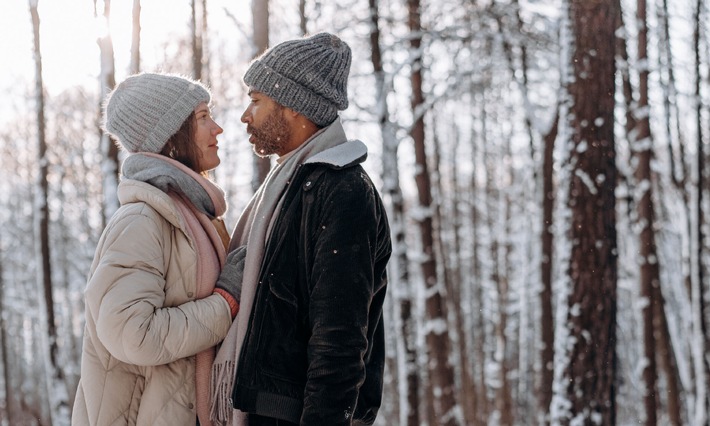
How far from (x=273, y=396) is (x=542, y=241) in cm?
1235

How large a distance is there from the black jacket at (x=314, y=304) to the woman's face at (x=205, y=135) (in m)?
0.52

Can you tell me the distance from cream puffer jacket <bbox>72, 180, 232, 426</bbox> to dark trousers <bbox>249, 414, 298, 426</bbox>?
0.29 metres

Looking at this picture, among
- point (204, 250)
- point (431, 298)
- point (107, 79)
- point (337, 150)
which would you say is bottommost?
point (431, 298)

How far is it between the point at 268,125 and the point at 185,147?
0.35 metres

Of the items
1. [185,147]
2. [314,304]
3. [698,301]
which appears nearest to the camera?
[314,304]

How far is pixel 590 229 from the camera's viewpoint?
6.32 meters

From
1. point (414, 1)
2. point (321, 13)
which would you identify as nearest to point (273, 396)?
point (414, 1)

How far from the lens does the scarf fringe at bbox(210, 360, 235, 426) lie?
2850 mm

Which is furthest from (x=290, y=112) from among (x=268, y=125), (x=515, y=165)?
(x=515, y=165)

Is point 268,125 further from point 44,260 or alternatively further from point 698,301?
point 698,301

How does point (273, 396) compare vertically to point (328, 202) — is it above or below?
below

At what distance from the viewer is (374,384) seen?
3.01 metres

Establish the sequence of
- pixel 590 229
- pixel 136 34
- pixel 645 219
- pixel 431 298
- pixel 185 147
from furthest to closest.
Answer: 1. pixel 645 219
2. pixel 431 298
3. pixel 136 34
4. pixel 590 229
5. pixel 185 147

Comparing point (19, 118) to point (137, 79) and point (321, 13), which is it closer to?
point (321, 13)
